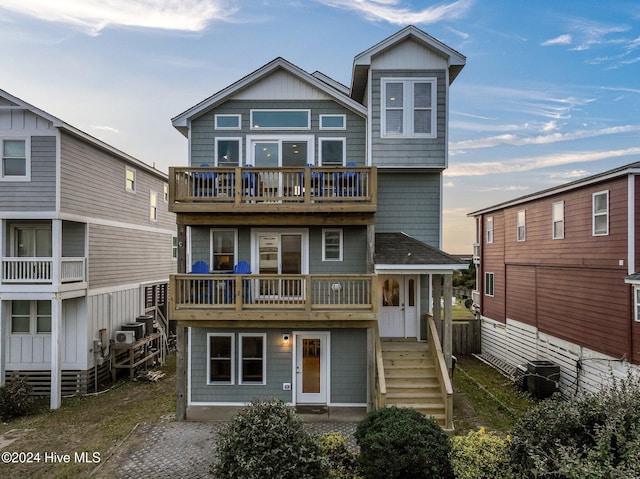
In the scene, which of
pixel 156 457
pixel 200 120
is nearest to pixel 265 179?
pixel 200 120

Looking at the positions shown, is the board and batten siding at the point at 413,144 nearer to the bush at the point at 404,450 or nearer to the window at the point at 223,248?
the window at the point at 223,248

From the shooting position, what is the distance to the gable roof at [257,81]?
424 inches

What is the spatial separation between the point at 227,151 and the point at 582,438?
411 inches

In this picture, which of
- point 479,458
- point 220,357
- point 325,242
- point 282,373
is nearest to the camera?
→ point 479,458

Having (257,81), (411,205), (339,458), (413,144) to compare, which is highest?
(257,81)

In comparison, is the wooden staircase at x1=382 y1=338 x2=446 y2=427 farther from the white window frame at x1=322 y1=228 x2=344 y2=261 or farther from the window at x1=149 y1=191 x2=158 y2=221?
the window at x1=149 y1=191 x2=158 y2=221

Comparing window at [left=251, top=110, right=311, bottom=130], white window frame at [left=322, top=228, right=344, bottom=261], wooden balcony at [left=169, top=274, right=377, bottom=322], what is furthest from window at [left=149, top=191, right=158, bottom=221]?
white window frame at [left=322, top=228, right=344, bottom=261]

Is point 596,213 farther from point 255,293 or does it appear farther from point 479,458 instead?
point 255,293

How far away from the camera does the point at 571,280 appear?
1247cm

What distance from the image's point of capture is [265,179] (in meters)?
10.1

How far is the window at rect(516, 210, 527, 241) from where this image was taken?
51.3ft

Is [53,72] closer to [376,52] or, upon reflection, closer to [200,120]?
[200,120]

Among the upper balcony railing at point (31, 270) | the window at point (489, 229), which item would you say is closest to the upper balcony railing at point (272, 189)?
the upper balcony railing at point (31, 270)

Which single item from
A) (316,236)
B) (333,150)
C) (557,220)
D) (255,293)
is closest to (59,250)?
(255,293)
